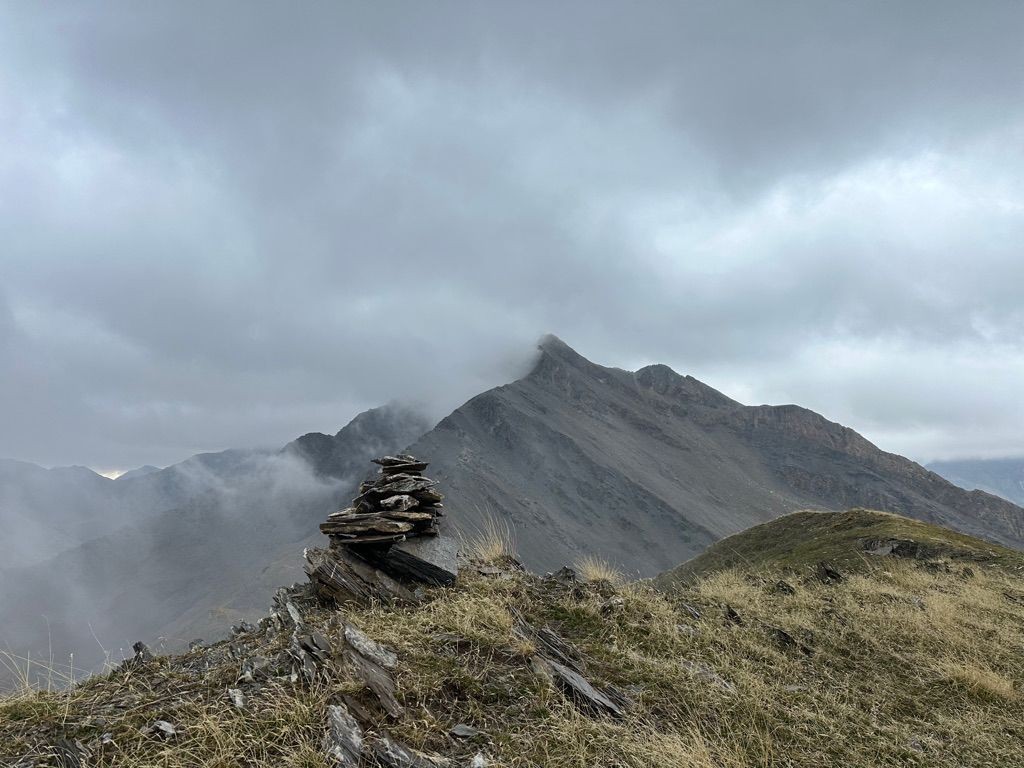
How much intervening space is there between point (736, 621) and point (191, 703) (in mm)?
9455

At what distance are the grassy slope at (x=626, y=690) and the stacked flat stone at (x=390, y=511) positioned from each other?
4.72 ft

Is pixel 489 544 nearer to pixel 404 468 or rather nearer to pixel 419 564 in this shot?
pixel 404 468

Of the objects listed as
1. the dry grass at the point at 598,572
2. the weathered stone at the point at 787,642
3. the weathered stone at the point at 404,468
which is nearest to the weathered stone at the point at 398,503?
the weathered stone at the point at 404,468

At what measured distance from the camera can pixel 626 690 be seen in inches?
280

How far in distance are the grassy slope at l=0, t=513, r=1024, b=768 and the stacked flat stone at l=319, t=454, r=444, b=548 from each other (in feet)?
4.72

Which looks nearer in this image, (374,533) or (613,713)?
(613,713)

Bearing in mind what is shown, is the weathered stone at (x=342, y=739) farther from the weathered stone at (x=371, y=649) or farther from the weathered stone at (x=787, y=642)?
the weathered stone at (x=787, y=642)

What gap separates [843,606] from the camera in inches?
508

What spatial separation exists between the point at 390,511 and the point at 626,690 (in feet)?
17.6

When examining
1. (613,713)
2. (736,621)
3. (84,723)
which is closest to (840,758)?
(613,713)

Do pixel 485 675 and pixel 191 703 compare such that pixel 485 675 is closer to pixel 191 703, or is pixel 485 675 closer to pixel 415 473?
pixel 191 703

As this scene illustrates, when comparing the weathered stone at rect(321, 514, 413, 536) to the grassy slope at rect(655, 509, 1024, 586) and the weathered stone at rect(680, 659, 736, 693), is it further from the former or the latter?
the grassy slope at rect(655, 509, 1024, 586)

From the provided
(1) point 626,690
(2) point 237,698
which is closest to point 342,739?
(2) point 237,698

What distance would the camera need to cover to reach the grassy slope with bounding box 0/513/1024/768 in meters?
5.25
